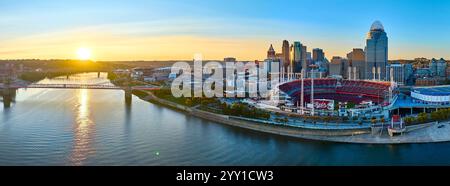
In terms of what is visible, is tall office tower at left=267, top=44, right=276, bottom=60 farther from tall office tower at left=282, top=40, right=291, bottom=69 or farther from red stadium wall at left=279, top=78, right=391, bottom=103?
red stadium wall at left=279, top=78, right=391, bottom=103

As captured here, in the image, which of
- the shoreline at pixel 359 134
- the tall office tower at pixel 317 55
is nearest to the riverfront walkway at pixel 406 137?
the shoreline at pixel 359 134

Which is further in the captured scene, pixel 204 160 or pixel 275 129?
pixel 275 129

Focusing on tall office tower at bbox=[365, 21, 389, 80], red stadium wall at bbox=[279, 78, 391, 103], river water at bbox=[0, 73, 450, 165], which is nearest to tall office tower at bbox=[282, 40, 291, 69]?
tall office tower at bbox=[365, 21, 389, 80]

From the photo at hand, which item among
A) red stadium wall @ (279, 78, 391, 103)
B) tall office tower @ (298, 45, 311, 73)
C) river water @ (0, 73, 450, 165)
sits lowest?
river water @ (0, 73, 450, 165)

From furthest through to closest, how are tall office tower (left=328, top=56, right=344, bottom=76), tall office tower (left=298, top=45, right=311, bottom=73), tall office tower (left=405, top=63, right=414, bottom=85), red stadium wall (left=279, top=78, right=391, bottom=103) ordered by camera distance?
tall office tower (left=298, top=45, right=311, bottom=73) < tall office tower (left=328, top=56, right=344, bottom=76) < tall office tower (left=405, top=63, right=414, bottom=85) < red stadium wall (left=279, top=78, right=391, bottom=103)

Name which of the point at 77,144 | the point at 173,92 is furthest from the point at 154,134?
the point at 173,92

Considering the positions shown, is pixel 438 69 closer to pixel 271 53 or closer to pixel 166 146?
pixel 271 53
